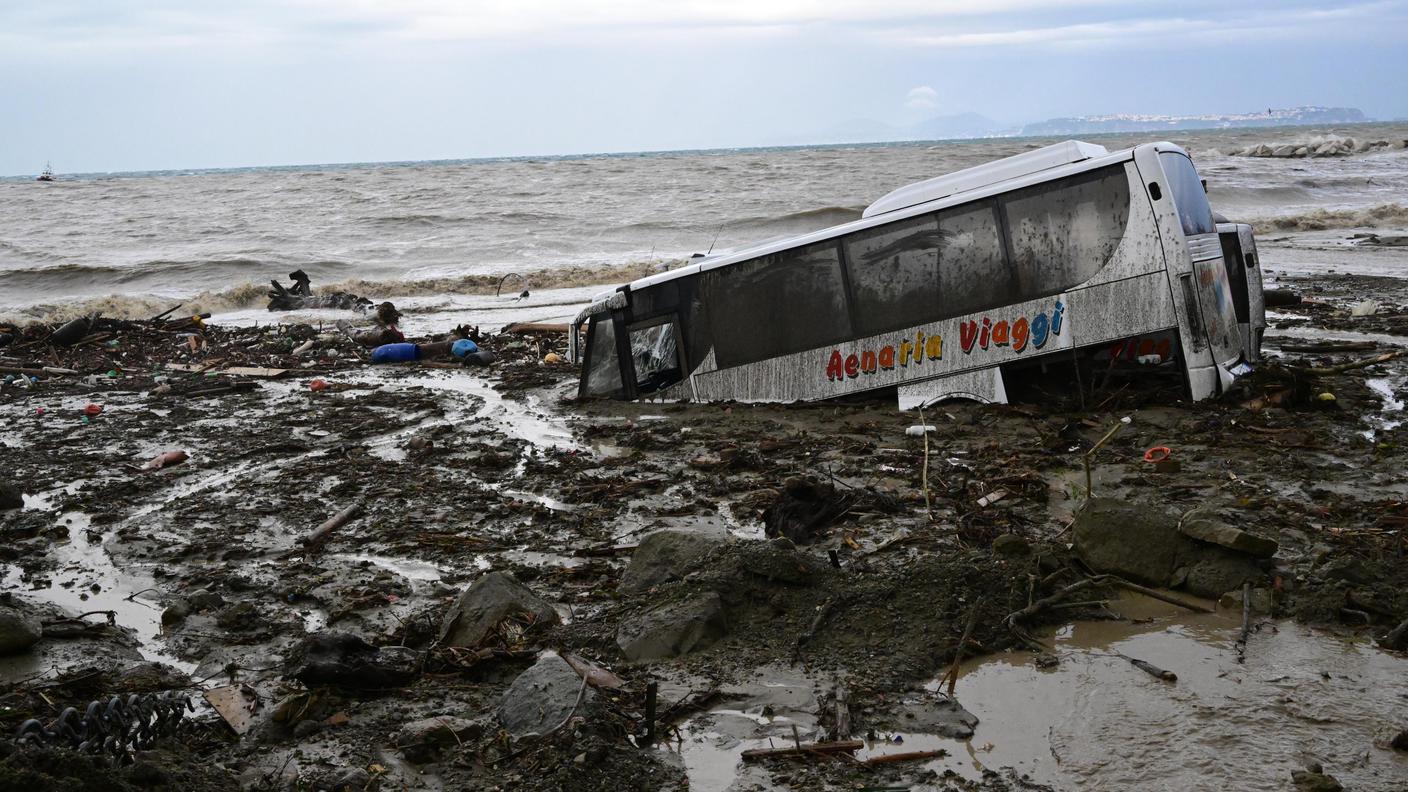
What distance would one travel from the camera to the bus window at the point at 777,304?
34.2 feet

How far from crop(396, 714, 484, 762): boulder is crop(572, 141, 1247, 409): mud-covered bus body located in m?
6.65

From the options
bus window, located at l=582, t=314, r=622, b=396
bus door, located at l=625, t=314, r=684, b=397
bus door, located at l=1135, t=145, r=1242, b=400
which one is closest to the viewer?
bus door, located at l=1135, t=145, r=1242, b=400

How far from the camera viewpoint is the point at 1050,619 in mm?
5105

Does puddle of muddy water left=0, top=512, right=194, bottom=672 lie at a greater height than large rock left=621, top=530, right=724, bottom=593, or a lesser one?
lesser

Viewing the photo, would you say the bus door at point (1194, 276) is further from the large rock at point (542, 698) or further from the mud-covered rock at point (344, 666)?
the mud-covered rock at point (344, 666)

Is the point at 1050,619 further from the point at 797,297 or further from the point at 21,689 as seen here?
the point at 797,297

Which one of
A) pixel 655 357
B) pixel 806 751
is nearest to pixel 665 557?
pixel 806 751

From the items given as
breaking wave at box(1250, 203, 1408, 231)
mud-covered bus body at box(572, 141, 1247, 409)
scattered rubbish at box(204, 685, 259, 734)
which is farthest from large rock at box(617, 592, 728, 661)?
breaking wave at box(1250, 203, 1408, 231)

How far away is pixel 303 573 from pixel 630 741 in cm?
343

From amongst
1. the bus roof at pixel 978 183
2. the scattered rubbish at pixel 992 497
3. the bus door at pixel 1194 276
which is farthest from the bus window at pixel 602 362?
the bus door at pixel 1194 276

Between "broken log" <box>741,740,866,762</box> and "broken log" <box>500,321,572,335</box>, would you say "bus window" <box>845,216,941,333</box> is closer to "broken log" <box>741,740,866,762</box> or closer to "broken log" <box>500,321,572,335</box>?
"broken log" <box>741,740,866,762</box>

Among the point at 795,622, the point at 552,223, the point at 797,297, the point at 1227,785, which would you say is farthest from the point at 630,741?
the point at 552,223

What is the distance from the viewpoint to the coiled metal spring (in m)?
4.13

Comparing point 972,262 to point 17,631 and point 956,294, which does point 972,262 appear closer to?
point 956,294
